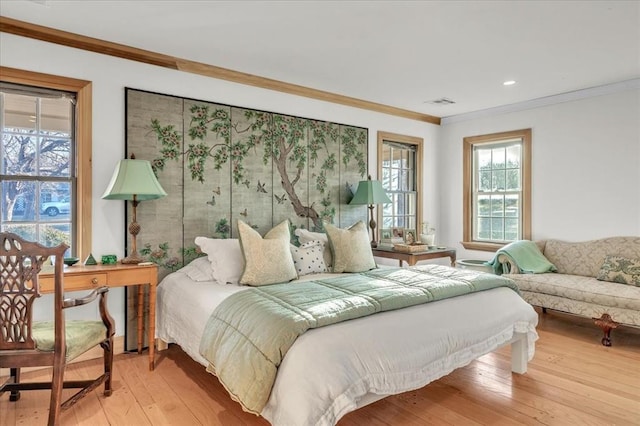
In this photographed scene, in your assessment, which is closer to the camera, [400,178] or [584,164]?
[584,164]

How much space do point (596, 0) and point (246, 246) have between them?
9.59 ft

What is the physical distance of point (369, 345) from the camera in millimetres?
1977

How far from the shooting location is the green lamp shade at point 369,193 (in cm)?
462

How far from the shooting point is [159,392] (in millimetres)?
2615

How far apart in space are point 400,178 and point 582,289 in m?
2.59

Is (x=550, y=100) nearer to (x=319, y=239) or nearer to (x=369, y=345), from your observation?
(x=319, y=239)

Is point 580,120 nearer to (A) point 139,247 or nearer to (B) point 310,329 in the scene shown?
(B) point 310,329

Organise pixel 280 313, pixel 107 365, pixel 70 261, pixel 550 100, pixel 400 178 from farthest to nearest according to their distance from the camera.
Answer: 1. pixel 400 178
2. pixel 550 100
3. pixel 70 261
4. pixel 107 365
5. pixel 280 313

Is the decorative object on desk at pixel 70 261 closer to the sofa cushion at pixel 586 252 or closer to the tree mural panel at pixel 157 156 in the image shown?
the tree mural panel at pixel 157 156

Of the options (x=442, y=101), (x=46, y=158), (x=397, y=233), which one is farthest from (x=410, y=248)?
(x=46, y=158)

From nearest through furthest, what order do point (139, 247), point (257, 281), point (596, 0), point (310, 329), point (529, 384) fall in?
point (310, 329) → point (596, 0) → point (529, 384) → point (257, 281) → point (139, 247)

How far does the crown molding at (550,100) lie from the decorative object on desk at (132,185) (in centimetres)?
433

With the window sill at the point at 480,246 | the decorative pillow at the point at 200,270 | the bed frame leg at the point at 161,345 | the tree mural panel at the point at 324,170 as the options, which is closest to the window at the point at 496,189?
the window sill at the point at 480,246

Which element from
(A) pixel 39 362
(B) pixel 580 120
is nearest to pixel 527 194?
(B) pixel 580 120
